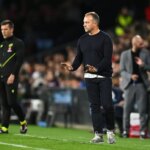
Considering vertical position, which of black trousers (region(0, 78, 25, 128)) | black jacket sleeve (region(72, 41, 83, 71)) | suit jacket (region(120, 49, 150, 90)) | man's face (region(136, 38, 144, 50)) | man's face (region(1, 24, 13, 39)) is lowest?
black trousers (region(0, 78, 25, 128))

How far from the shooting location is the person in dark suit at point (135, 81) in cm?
1639

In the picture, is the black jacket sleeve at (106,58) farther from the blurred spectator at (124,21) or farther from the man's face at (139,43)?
the blurred spectator at (124,21)

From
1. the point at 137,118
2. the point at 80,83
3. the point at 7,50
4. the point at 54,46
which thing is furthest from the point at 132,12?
the point at 7,50

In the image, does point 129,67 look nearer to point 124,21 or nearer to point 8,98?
point 8,98

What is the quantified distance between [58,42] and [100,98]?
16.7 m

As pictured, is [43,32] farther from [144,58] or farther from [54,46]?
[144,58]

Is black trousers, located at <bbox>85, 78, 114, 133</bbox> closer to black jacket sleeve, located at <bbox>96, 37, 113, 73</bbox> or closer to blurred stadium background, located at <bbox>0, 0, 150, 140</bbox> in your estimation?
black jacket sleeve, located at <bbox>96, 37, 113, 73</bbox>

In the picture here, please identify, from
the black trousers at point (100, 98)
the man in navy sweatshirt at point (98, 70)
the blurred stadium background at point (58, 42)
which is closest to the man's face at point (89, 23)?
the man in navy sweatshirt at point (98, 70)

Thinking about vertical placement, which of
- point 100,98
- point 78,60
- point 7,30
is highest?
point 7,30

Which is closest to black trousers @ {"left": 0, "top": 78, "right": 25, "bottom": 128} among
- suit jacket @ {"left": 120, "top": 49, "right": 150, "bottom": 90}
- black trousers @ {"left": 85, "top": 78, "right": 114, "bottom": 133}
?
black trousers @ {"left": 85, "top": 78, "right": 114, "bottom": 133}

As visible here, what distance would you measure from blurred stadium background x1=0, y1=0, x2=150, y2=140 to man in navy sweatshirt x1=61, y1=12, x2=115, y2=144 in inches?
235

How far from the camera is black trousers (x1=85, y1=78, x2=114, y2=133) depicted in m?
13.0

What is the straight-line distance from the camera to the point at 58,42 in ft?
97.4

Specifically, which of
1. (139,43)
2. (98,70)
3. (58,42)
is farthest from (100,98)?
(58,42)
